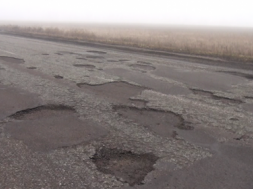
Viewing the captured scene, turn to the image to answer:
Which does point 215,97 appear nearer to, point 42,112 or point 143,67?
point 42,112

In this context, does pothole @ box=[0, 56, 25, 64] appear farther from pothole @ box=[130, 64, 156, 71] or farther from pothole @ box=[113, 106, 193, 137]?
A: pothole @ box=[113, 106, 193, 137]

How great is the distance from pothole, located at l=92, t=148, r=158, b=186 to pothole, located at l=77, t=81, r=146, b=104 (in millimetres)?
2149

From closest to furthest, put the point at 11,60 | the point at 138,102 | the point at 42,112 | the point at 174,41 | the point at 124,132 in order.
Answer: the point at 124,132, the point at 42,112, the point at 138,102, the point at 11,60, the point at 174,41

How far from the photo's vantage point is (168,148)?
365 centimetres

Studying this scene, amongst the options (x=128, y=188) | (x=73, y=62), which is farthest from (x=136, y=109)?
Answer: (x=73, y=62)

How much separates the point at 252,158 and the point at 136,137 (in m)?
1.50

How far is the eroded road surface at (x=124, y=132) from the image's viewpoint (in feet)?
9.82

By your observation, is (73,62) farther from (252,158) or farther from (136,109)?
(252,158)

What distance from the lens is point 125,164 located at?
325 centimetres

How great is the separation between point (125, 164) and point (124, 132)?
2.87 feet

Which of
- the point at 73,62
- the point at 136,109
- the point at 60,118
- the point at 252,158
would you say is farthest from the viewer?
the point at 73,62

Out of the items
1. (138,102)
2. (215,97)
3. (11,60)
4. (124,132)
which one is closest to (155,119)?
(124,132)

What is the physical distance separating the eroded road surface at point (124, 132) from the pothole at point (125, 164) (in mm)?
11

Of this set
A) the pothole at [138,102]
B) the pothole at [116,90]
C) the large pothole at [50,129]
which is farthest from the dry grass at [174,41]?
the large pothole at [50,129]
